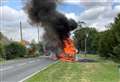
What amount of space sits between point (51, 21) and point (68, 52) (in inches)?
308

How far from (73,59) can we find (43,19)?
1455 centimetres

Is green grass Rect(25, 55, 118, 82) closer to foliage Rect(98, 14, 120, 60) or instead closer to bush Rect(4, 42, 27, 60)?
foliage Rect(98, 14, 120, 60)

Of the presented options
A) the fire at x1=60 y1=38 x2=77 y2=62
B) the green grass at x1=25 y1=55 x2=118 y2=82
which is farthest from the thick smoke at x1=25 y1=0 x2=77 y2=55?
the green grass at x1=25 y1=55 x2=118 y2=82

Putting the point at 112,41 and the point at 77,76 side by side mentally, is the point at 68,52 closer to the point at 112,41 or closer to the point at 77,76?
the point at 112,41

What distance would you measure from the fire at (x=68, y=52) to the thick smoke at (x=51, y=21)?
0.69 meters

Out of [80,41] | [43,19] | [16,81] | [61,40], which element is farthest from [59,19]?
[80,41]

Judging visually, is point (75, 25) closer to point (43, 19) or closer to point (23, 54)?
point (43, 19)

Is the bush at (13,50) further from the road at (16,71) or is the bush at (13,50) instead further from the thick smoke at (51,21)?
the road at (16,71)

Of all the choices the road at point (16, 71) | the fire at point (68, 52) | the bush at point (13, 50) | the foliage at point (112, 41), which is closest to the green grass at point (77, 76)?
the road at point (16, 71)

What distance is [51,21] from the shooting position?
40.8m

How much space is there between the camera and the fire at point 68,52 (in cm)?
4716

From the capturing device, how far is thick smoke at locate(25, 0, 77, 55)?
34166mm

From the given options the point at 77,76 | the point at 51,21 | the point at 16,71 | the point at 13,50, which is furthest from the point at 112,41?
the point at 77,76

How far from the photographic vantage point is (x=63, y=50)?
47.3m
